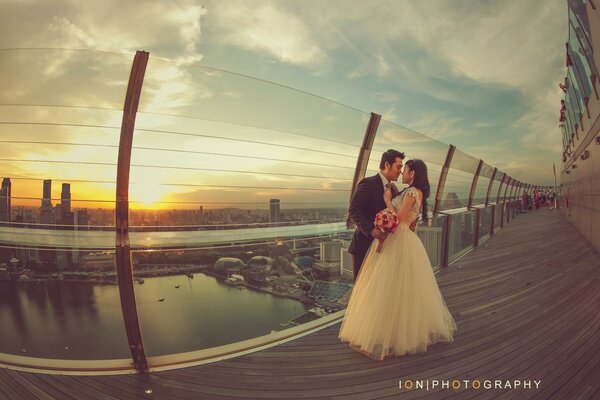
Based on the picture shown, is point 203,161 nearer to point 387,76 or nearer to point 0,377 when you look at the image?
point 0,377

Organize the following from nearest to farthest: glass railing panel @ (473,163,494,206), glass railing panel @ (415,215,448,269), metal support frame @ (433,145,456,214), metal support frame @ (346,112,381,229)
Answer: metal support frame @ (346,112,381,229)
glass railing panel @ (415,215,448,269)
metal support frame @ (433,145,456,214)
glass railing panel @ (473,163,494,206)

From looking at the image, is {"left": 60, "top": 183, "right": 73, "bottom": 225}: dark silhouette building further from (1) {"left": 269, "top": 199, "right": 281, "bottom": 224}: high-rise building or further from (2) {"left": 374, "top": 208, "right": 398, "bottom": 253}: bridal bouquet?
(2) {"left": 374, "top": 208, "right": 398, "bottom": 253}: bridal bouquet

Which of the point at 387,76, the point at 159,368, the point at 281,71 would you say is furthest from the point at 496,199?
the point at 159,368

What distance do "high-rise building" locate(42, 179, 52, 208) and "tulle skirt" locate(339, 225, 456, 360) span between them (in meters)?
2.73

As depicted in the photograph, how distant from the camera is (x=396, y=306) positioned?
254cm

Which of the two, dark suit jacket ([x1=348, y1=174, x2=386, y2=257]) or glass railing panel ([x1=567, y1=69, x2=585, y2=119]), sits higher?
glass railing panel ([x1=567, y1=69, x2=585, y2=119])

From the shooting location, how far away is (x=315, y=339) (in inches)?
108

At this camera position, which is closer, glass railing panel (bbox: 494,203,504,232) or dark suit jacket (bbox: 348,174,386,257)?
dark suit jacket (bbox: 348,174,386,257)

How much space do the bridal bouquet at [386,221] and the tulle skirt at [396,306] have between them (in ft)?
0.86

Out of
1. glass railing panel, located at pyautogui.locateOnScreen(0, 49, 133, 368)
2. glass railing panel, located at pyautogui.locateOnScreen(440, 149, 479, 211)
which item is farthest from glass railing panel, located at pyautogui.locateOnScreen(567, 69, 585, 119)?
glass railing panel, located at pyautogui.locateOnScreen(0, 49, 133, 368)

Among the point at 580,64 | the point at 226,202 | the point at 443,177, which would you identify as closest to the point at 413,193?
the point at 226,202

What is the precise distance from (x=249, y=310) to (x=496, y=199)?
1315 centimetres

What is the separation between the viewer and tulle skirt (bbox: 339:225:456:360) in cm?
247

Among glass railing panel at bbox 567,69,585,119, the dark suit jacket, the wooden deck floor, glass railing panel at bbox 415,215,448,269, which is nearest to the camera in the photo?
the wooden deck floor
